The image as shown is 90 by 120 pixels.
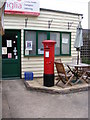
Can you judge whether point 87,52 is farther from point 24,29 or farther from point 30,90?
point 30,90

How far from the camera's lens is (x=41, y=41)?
8.59 metres

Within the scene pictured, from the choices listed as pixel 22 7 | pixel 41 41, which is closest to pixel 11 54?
pixel 41 41

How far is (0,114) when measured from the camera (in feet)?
13.8

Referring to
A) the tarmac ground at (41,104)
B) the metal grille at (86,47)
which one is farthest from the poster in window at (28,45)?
the metal grille at (86,47)

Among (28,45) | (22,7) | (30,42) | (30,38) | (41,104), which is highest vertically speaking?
(22,7)

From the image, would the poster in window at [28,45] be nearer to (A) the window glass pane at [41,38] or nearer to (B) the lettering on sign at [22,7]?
(A) the window glass pane at [41,38]

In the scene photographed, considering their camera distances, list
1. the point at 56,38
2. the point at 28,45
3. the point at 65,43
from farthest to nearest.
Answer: the point at 65,43
the point at 56,38
the point at 28,45

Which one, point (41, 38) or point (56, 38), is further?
point (56, 38)

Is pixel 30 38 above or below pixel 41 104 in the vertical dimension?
above

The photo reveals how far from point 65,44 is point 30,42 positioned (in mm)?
1910

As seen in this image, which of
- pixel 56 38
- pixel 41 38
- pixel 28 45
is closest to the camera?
pixel 28 45

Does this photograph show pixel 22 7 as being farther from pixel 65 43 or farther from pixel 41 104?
pixel 41 104

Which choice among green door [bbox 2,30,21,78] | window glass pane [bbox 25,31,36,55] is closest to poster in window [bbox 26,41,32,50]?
window glass pane [bbox 25,31,36,55]

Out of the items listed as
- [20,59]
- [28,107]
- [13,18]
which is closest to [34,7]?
[13,18]
